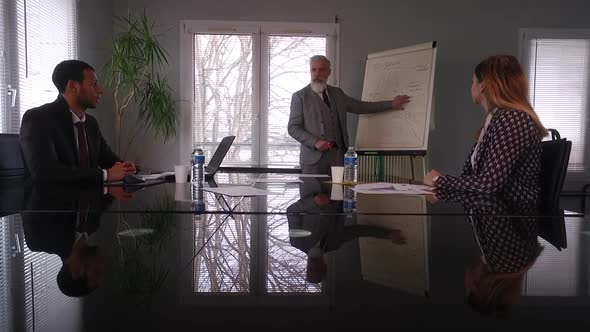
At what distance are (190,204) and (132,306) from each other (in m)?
0.89

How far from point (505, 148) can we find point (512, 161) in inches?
2.1

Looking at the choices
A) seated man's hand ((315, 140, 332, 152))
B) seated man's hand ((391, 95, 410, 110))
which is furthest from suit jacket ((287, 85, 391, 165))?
seated man's hand ((391, 95, 410, 110))

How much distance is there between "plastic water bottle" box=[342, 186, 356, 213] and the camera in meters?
1.28

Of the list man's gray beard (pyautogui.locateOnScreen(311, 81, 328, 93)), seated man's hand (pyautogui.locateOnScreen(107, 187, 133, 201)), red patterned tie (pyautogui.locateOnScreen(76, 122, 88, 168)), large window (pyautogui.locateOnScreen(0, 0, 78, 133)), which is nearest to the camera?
seated man's hand (pyautogui.locateOnScreen(107, 187, 133, 201))

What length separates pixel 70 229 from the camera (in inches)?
37.9

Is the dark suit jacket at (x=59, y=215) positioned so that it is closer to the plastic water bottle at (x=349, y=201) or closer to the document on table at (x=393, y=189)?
the plastic water bottle at (x=349, y=201)

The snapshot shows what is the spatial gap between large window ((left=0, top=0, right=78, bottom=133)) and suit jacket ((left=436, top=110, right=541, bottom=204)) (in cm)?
293

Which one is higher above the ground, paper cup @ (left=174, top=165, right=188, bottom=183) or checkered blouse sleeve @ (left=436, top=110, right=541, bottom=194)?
checkered blouse sleeve @ (left=436, top=110, right=541, bottom=194)

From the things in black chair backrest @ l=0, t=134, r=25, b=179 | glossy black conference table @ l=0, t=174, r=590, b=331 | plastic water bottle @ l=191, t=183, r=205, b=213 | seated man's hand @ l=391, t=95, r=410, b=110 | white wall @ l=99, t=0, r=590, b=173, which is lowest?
glossy black conference table @ l=0, t=174, r=590, b=331

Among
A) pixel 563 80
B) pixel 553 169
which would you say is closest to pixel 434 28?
pixel 563 80

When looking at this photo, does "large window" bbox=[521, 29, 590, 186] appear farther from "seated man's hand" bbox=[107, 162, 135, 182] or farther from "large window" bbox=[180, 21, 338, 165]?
"seated man's hand" bbox=[107, 162, 135, 182]

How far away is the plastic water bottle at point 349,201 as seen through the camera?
1.28 m

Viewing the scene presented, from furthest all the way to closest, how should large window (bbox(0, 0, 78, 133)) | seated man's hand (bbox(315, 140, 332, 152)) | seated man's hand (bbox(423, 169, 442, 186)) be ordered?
1. seated man's hand (bbox(315, 140, 332, 152))
2. large window (bbox(0, 0, 78, 133))
3. seated man's hand (bbox(423, 169, 442, 186))

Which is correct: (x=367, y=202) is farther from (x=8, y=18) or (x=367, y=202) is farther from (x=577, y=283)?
(x=8, y=18)
